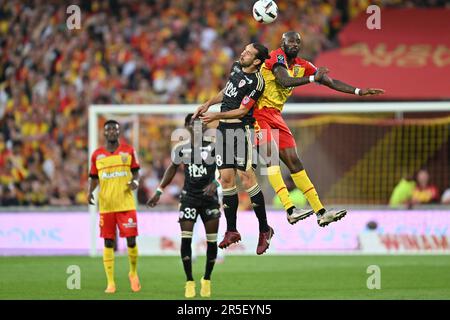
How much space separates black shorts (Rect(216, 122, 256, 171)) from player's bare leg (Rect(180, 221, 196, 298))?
269 cm

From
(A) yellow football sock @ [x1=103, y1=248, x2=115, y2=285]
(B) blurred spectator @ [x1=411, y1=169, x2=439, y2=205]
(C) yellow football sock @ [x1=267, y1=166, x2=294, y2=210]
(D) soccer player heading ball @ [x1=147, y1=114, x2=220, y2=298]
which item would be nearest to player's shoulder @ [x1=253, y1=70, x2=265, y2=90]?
(C) yellow football sock @ [x1=267, y1=166, x2=294, y2=210]

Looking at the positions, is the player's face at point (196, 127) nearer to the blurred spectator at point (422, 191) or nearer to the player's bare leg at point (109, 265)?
the player's bare leg at point (109, 265)

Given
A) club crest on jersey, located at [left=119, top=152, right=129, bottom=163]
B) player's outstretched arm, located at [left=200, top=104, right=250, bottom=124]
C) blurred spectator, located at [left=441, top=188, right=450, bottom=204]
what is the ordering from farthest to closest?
blurred spectator, located at [left=441, top=188, right=450, bottom=204] → club crest on jersey, located at [left=119, top=152, right=129, bottom=163] → player's outstretched arm, located at [left=200, top=104, right=250, bottom=124]

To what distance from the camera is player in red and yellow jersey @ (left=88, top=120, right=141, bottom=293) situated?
15.8 meters

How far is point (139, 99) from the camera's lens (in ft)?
82.5

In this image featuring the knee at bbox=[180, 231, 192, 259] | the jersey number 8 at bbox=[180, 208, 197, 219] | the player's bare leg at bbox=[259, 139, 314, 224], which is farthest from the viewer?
the jersey number 8 at bbox=[180, 208, 197, 219]

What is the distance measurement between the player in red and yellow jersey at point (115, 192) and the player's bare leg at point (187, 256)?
925 millimetres

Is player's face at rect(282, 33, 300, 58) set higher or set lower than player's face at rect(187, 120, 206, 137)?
higher

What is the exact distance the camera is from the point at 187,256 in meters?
Answer: 15.1

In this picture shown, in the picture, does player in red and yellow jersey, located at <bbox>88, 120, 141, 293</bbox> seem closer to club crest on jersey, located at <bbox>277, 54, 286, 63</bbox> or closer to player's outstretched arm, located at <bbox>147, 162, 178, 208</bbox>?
player's outstretched arm, located at <bbox>147, 162, 178, 208</bbox>

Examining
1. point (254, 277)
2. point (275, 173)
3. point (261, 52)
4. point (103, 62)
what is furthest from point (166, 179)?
point (103, 62)

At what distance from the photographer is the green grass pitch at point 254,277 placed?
15141 mm

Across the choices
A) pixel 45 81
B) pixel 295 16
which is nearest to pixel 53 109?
pixel 45 81

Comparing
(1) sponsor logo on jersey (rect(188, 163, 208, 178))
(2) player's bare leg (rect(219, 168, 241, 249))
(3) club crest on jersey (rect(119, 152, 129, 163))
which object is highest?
(3) club crest on jersey (rect(119, 152, 129, 163))
